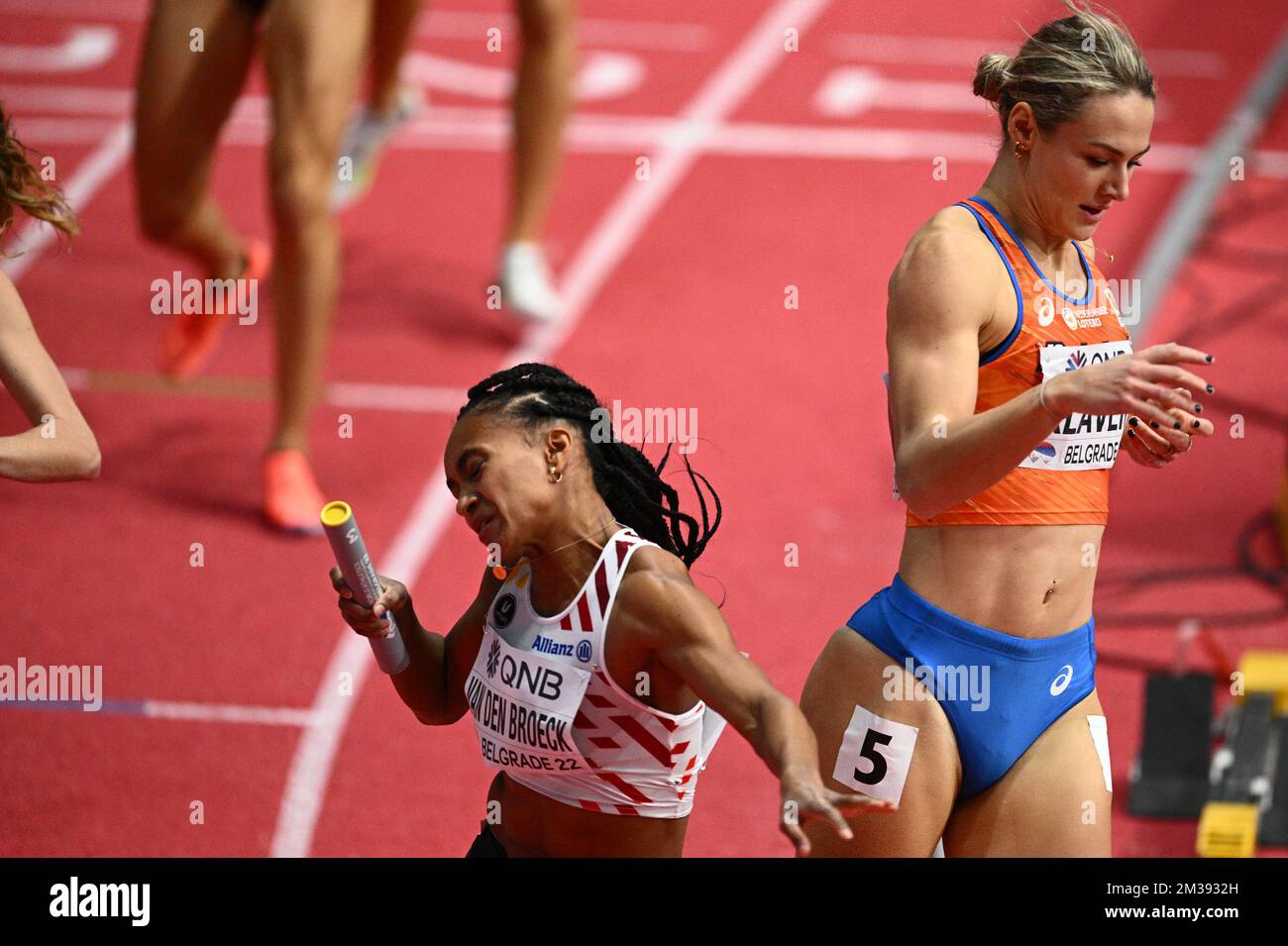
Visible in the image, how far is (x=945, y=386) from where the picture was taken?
9.11 feet

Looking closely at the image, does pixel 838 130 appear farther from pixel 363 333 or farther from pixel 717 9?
pixel 363 333

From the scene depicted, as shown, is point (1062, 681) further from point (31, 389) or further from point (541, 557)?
point (31, 389)

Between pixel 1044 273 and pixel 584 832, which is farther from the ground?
pixel 1044 273

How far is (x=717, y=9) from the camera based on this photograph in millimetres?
11336

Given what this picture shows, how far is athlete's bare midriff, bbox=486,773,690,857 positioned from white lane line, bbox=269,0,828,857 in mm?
1700

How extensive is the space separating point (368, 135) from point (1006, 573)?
5.65 m

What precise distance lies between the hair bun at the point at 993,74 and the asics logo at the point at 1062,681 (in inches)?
39.6

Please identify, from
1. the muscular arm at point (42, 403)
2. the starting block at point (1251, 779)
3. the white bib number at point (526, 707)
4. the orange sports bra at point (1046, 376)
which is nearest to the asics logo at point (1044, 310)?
the orange sports bra at point (1046, 376)

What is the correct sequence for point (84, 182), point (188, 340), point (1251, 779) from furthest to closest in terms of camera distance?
point (84, 182)
point (188, 340)
point (1251, 779)

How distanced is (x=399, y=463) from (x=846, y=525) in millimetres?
1746

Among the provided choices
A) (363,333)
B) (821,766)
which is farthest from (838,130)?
(821,766)

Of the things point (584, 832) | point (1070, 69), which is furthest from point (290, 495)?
point (1070, 69)

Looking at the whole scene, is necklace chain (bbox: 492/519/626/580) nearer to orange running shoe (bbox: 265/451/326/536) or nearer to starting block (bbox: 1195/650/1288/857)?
starting block (bbox: 1195/650/1288/857)

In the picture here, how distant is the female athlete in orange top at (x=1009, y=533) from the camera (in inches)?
112
